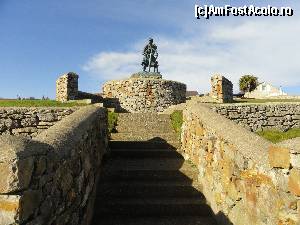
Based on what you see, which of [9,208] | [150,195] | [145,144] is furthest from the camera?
[145,144]

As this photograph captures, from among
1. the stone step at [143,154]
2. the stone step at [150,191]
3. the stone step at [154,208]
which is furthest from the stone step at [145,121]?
the stone step at [154,208]

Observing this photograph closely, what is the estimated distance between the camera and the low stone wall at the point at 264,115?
51.1ft

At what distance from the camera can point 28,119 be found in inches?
433

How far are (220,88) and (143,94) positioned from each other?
17.8ft

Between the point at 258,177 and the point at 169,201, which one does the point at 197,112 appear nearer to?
the point at 169,201

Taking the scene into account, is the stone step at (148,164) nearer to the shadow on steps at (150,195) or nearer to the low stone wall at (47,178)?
the shadow on steps at (150,195)

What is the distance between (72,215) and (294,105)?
45.9 feet

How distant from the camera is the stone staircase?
23.8 ft

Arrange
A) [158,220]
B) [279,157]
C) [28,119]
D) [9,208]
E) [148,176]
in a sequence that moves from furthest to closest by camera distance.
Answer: [28,119] → [148,176] → [158,220] → [279,157] → [9,208]

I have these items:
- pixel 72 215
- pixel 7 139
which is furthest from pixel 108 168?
pixel 7 139

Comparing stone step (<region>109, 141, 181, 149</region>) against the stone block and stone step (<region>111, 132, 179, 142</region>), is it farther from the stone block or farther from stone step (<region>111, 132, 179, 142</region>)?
the stone block

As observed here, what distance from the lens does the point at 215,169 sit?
7250 mm

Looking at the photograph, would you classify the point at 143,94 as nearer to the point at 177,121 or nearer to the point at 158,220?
the point at 177,121

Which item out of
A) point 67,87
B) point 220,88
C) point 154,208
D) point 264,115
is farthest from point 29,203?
point 220,88
